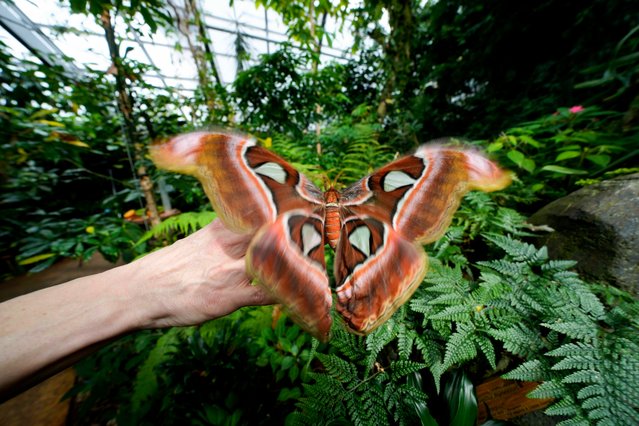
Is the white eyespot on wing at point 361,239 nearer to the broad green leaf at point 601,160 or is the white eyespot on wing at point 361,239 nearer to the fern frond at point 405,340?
the fern frond at point 405,340

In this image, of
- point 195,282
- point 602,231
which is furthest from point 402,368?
point 602,231

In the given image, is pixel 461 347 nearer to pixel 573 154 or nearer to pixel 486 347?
pixel 486 347

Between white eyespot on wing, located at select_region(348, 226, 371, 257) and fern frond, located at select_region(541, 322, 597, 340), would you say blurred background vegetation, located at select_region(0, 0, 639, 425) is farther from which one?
white eyespot on wing, located at select_region(348, 226, 371, 257)

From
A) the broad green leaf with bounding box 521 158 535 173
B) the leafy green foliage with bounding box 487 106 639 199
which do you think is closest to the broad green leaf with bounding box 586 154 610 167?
the leafy green foliage with bounding box 487 106 639 199

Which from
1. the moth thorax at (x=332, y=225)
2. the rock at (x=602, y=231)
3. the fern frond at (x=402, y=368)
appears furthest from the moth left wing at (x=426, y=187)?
the rock at (x=602, y=231)

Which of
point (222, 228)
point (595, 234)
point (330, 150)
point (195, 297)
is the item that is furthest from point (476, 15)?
point (195, 297)

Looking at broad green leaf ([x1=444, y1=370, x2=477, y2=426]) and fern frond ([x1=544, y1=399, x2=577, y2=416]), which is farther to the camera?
broad green leaf ([x1=444, y1=370, x2=477, y2=426])

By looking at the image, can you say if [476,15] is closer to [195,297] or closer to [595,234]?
[595,234]
